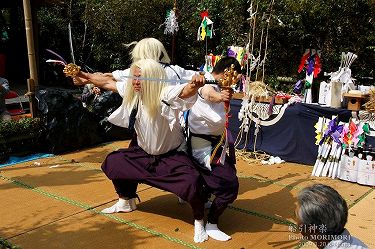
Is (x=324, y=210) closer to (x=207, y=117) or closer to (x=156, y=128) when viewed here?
(x=207, y=117)

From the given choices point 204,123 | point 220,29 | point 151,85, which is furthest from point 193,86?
point 220,29

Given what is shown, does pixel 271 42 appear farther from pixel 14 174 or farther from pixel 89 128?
pixel 14 174

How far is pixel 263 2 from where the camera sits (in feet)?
24.8

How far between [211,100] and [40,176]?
281 centimetres

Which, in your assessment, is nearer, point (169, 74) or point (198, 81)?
point (198, 81)

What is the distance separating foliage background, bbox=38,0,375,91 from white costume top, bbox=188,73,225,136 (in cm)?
317

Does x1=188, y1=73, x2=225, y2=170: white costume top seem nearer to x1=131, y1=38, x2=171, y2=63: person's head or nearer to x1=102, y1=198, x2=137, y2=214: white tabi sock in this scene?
x1=131, y1=38, x2=171, y2=63: person's head

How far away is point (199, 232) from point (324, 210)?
1655 millimetres

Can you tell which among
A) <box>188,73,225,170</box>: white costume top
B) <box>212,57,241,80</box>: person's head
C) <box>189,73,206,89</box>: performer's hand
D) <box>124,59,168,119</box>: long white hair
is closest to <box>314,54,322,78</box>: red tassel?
<box>212,57,241,80</box>: person's head

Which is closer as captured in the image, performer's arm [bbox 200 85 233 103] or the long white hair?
performer's arm [bbox 200 85 233 103]

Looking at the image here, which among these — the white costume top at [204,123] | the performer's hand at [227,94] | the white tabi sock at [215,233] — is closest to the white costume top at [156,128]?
the white costume top at [204,123]

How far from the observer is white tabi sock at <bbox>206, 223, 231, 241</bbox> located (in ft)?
10.8

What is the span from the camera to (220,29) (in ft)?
29.6

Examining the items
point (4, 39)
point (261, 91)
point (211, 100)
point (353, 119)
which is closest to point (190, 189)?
point (211, 100)
